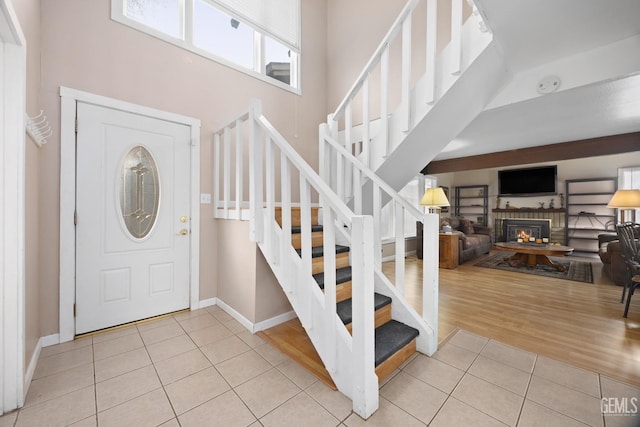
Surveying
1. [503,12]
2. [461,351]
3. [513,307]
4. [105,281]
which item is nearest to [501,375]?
[461,351]

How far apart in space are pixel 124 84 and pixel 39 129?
0.80 metres

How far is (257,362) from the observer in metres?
1.85

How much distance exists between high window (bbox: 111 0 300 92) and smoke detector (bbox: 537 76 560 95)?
2.94 metres

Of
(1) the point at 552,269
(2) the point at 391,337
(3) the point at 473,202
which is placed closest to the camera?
(2) the point at 391,337

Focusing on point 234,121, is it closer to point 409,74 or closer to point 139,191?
point 139,191

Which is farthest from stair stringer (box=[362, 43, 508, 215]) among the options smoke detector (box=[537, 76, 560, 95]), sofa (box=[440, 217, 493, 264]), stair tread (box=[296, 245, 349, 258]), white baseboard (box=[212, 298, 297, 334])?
sofa (box=[440, 217, 493, 264])

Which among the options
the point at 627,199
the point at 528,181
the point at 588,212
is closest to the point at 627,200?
the point at 627,199

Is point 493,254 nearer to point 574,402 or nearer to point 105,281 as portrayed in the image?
point 574,402

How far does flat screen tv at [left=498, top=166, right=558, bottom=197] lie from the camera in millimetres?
6954

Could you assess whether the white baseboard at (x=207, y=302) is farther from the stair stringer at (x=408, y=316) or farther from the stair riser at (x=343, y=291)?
the stair stringer at (x=408, y=316)

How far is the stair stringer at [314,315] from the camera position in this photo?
1.49 meters

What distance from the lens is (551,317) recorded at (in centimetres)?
262

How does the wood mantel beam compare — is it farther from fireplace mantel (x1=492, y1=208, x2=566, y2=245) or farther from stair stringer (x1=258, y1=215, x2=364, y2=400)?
stair stringer (x1=258, y1=215, x2=364, y2=400)

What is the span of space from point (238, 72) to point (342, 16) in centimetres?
230
